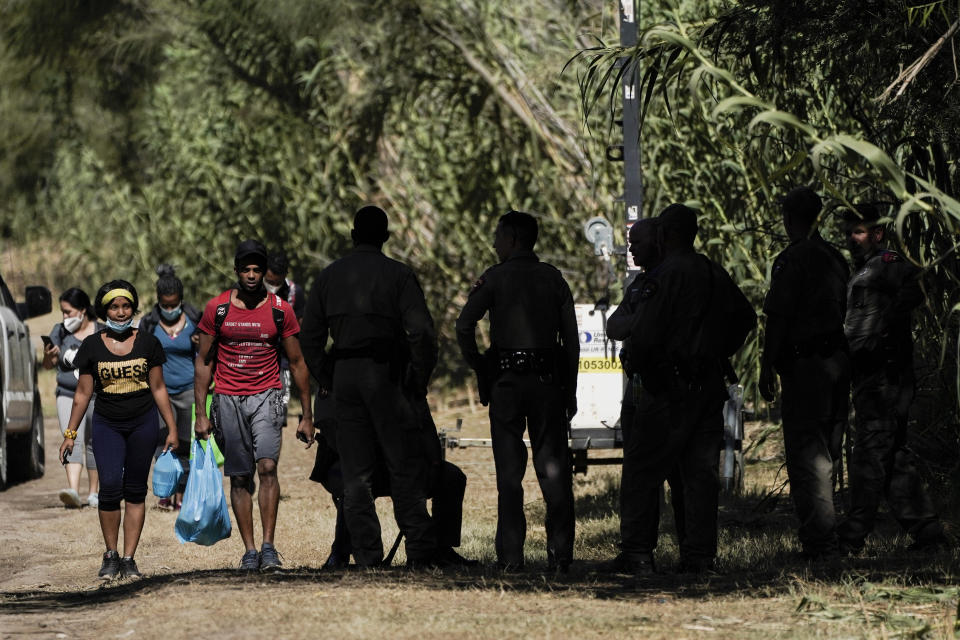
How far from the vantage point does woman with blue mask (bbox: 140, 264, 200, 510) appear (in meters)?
11.8

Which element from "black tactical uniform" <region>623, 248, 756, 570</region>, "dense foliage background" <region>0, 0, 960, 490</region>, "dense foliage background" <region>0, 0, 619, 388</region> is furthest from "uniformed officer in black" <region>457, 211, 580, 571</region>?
"dense foliage background" <region>0, 0, 619, 388</region>

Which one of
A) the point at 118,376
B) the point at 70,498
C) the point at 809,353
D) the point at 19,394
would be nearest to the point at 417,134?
the point at 19,394

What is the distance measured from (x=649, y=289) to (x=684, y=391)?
53 cm

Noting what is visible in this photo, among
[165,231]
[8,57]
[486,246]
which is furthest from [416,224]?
[8,57]

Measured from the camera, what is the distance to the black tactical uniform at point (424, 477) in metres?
8.35

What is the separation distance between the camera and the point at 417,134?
19.9 metres

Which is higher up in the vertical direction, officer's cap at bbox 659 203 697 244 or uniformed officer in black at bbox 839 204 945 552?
officer's cap at bbox 659 203 697 244

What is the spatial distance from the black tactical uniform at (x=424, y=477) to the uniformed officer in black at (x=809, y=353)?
5.69 feet

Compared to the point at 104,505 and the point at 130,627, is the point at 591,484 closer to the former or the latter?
the point at 104,505

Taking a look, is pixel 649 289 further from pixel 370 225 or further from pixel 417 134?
pixel 417 134

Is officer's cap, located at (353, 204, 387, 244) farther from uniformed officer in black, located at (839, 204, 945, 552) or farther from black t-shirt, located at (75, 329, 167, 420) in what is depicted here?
uniformed officer in black, located at (839, 204, 945, 552)

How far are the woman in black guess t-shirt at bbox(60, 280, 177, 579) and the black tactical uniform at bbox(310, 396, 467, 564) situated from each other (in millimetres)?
1059

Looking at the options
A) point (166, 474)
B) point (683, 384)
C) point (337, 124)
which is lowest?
point (166, 474)

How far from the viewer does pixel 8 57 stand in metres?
27.0
